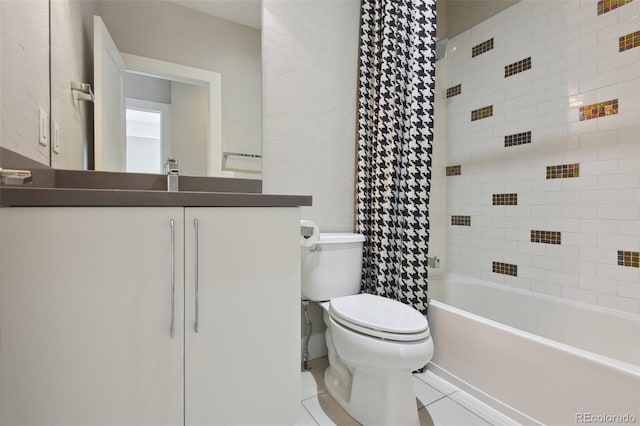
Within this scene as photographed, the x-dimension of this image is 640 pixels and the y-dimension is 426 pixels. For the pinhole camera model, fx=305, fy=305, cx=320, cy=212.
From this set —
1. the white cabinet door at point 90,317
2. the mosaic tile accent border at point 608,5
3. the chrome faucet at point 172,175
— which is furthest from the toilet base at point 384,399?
the mosaic tile accent border at point 608,5

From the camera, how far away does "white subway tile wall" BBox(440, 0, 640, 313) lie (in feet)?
5.01

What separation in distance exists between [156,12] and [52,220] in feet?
3.89

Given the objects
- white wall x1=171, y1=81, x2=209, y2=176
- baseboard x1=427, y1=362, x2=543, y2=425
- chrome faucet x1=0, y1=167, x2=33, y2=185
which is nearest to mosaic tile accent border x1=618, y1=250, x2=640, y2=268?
baseboard x1=427, y1=362, x2=543, y2=425

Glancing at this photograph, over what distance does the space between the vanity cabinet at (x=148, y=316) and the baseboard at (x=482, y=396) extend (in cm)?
91

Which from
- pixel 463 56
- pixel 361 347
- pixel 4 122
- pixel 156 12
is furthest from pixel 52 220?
pixel 463 56

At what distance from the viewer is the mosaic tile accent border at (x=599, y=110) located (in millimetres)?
1555

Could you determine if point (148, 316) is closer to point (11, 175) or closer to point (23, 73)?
point (11, 175)

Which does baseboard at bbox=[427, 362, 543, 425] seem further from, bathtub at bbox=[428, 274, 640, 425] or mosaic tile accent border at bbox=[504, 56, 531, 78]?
mosaic tile accent border at bbox=[504, 56, 531, 78]

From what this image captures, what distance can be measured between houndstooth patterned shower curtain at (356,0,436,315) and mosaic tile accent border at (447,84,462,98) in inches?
32.3

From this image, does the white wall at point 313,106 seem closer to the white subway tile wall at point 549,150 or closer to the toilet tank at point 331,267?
the toilet tank at point 331,267

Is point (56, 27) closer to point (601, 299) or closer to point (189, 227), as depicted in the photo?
point (189, 227)

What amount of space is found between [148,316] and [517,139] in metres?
2.20

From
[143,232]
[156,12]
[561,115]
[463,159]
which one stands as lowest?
[143,232]

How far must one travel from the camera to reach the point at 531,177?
6.17 ft
